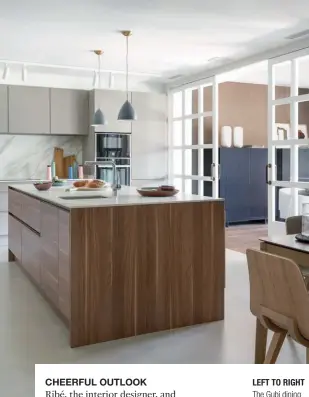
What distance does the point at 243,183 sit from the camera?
799 centimetres

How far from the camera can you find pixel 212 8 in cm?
394

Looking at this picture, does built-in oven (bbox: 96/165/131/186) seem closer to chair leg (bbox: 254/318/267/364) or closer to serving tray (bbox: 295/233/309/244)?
serving tray (bbox: 295/233/309/244)

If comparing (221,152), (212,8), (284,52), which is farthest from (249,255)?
(221,152)

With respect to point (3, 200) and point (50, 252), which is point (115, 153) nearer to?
point (3, 200)

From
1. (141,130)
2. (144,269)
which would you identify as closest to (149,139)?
(141,130)

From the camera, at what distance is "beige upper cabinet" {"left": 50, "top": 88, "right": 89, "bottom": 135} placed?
6551 mm

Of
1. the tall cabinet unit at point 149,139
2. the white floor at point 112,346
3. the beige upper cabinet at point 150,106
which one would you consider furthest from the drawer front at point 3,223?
the white floor at point 112,346

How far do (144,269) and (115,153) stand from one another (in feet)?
13.2

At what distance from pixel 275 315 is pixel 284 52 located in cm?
395

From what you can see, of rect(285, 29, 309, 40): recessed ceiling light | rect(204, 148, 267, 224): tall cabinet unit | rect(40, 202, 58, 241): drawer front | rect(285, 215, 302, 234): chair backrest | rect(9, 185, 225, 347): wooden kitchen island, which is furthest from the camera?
rect(204, 148, 267, 224): tall cabinet unit

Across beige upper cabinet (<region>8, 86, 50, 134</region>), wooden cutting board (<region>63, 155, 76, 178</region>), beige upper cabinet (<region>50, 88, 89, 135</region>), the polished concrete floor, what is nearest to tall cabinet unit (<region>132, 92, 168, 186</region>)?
beige upper cabinet (<region>50, 88, 89, 135</region>)

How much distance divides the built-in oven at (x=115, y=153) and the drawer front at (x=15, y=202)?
1.86 metres

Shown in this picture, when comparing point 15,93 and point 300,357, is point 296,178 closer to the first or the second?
point 300,357

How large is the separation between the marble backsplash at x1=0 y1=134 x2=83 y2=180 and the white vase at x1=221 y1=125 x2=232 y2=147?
8.31ft
